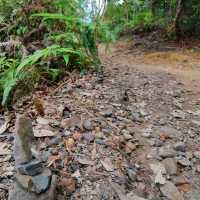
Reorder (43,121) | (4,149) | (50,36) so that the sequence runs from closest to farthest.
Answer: (4,149), (43,121), (50,36)

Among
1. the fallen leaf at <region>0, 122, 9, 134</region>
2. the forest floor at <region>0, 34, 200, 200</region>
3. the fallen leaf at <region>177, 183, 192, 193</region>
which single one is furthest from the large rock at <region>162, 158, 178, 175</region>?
the fallen leaf at <region>0, 122, 9, 134</region>

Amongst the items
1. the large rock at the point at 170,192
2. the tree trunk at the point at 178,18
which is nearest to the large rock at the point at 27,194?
the large rock at the point at 170,192

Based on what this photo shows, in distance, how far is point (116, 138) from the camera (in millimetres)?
2422

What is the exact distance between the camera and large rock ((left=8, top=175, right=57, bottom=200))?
1.71 meters

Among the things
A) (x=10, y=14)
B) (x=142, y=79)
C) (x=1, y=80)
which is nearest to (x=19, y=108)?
(x=1, y=80)

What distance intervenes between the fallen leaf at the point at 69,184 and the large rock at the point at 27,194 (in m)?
0.11

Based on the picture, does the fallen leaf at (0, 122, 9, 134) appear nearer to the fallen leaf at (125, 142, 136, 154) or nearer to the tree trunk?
the fallen leaf at (125, 142, 136, 154)

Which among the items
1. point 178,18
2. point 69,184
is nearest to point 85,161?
point 69,184

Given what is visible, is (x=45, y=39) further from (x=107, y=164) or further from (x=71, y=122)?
(x=107, y=164)

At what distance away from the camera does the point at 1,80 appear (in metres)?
3.35

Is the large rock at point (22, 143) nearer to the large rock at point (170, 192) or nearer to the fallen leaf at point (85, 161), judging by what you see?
the fallen leaf at point (85, 161)

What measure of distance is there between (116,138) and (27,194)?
2.94 ft

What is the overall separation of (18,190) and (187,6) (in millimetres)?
6271

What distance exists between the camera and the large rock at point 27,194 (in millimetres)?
1708
